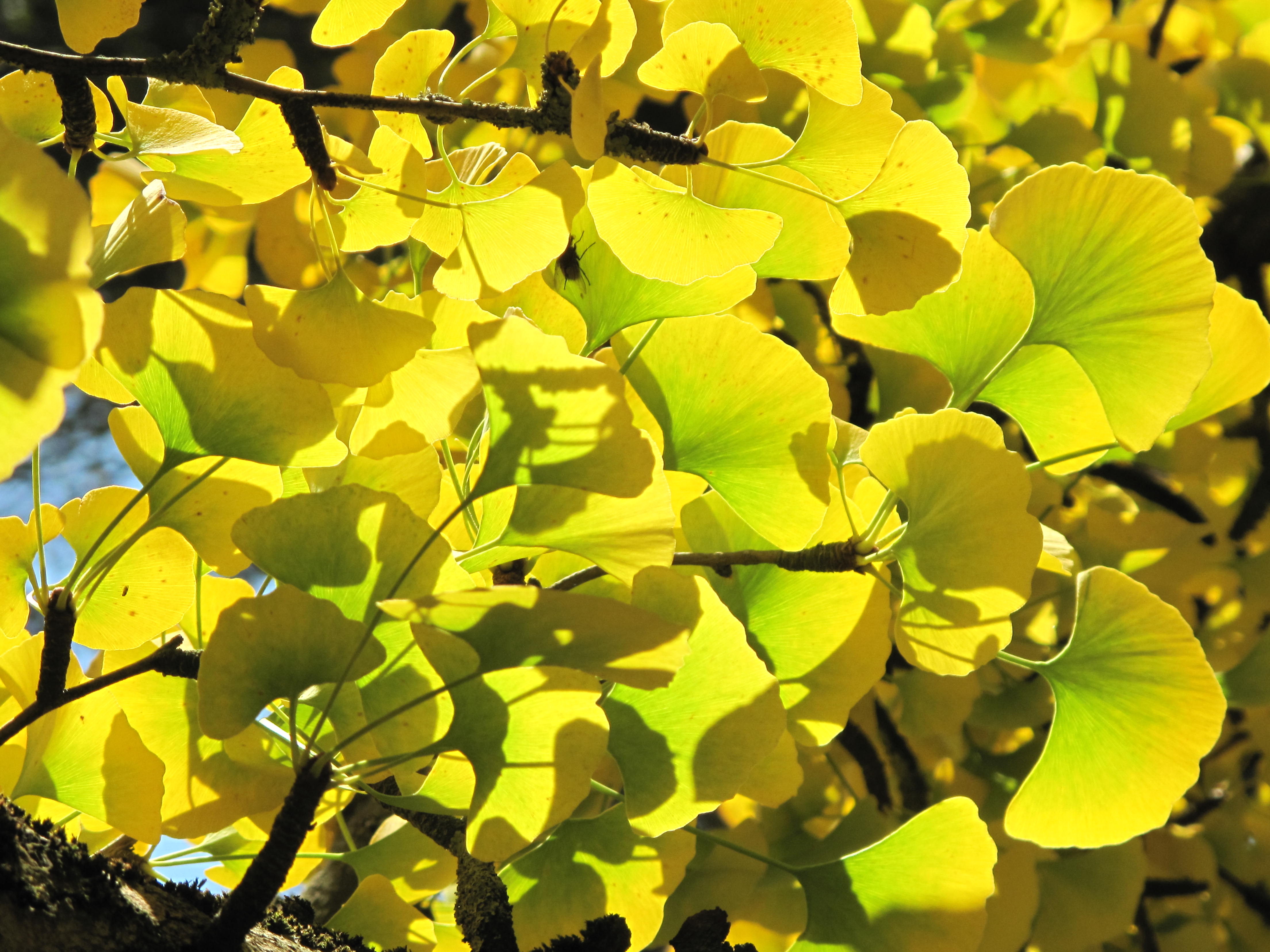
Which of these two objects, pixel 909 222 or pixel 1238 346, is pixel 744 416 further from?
pixel 1238 346

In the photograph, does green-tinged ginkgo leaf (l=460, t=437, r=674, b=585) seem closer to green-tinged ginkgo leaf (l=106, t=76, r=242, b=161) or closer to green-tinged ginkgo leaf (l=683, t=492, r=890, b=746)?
green-tinged ginkgo leaf (l=683, t=492, r=890, b=746)

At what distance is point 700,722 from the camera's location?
0.30 metres

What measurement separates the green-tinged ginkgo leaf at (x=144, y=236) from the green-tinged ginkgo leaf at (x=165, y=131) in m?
0.02

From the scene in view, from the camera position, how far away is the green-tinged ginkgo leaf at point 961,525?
1.02 ft

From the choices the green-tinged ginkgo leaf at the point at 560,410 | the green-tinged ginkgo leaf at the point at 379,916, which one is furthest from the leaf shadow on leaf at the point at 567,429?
the green-tinged ginkgo leaf at the point at 379,916

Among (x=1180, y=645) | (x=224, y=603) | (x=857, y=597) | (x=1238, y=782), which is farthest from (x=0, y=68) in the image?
(x=1238, y=782)

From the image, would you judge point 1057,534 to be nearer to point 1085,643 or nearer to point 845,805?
point 1085,643

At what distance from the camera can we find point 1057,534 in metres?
0.47

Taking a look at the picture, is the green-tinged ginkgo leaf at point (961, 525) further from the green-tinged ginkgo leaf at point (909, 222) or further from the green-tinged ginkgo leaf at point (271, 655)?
the green-tinged ginkgo leaf at point (271, 655)

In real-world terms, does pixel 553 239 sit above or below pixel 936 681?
above

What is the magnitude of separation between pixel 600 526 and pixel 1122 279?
0.70 ft

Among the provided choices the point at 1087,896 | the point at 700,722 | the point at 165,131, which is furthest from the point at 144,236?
the point at 1087,896

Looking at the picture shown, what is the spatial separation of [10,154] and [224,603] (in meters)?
0.22

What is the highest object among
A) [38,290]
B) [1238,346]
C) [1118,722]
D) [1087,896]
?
[38,290]
